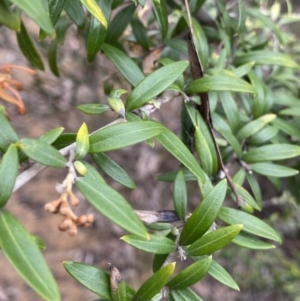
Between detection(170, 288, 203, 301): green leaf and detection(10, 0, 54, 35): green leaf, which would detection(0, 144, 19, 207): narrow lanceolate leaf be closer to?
detection(10, 0, 54, 35): green leaf

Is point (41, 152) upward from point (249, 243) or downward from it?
upward

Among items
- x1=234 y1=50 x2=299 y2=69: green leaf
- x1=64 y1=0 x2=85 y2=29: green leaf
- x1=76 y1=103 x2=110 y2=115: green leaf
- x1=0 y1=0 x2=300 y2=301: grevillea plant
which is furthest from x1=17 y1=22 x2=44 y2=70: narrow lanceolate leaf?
x1=234 y1=50 x2=299 y2=69: green leaf

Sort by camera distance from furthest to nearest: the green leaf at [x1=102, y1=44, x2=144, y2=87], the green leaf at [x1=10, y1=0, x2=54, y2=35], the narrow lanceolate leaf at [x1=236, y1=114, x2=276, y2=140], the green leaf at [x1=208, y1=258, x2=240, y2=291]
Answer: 1. the narrow lanceolate leaf at [x1=236, y1=114, x2=276, y2=140]
2. the green leaf at [x1=102, y1=44, x2=144, y2=87]
3. the green leaf at [x1=208, y1=258, x2=240, y2=291]
4. the green leaf at [x1=10, y1=0, x2=54, y2=35]

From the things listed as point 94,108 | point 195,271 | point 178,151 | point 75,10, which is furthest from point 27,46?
point 195,271

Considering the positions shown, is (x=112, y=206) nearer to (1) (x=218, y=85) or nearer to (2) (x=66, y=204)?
(2) (x=66, y=204)

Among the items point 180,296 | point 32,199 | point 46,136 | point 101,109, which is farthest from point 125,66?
point 32,199

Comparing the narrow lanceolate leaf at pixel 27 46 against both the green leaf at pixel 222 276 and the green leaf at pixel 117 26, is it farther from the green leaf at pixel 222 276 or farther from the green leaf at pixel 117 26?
the green leaf at pixel 222 276

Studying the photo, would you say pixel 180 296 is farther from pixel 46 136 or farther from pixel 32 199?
pixel 32 199
